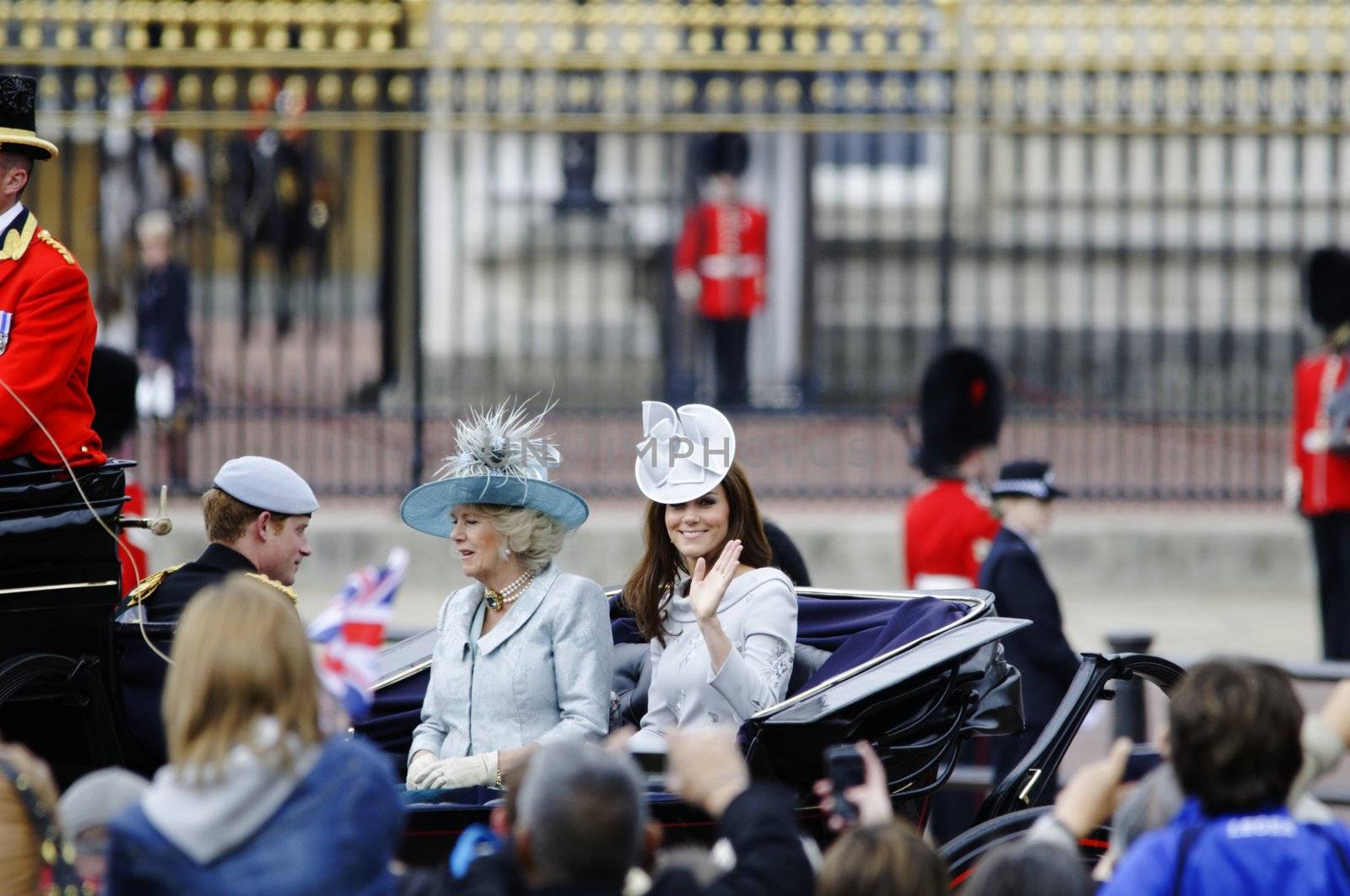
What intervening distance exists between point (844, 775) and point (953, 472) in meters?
3.63

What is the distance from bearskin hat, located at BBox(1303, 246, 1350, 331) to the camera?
31.7 feet

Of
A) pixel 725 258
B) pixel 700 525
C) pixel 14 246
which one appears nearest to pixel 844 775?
pixel 700 525

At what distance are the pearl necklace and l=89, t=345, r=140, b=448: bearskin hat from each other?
2592 mm

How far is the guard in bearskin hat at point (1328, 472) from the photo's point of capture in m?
9.22

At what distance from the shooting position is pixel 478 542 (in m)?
4.87

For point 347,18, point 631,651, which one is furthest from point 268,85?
point 631,651

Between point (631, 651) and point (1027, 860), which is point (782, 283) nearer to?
point (631, 651)

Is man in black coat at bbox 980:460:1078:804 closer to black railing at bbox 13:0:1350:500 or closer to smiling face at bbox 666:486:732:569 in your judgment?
smiling face at bbox 666:486:732:569

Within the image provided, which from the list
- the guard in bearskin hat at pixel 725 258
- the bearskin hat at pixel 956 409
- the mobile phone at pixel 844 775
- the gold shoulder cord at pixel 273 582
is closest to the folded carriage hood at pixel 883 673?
the mobile phone at pixel 844 775

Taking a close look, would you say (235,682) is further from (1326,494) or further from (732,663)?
(1326,494)

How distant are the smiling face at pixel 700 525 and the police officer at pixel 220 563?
0.86m

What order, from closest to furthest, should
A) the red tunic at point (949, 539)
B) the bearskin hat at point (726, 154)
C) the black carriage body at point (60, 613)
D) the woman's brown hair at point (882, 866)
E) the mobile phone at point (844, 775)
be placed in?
the woman's brown hair at point (882, 866) → the mobile phone at point (844, 775) → the black carriage body at point (60, 613) → the red tunic at point (949, 539) → the bearskin hat at point (726, 154)

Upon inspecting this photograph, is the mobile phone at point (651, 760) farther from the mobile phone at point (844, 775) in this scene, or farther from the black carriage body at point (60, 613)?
the black carriage body at point (60, 613)

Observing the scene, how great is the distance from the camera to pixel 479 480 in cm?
485
